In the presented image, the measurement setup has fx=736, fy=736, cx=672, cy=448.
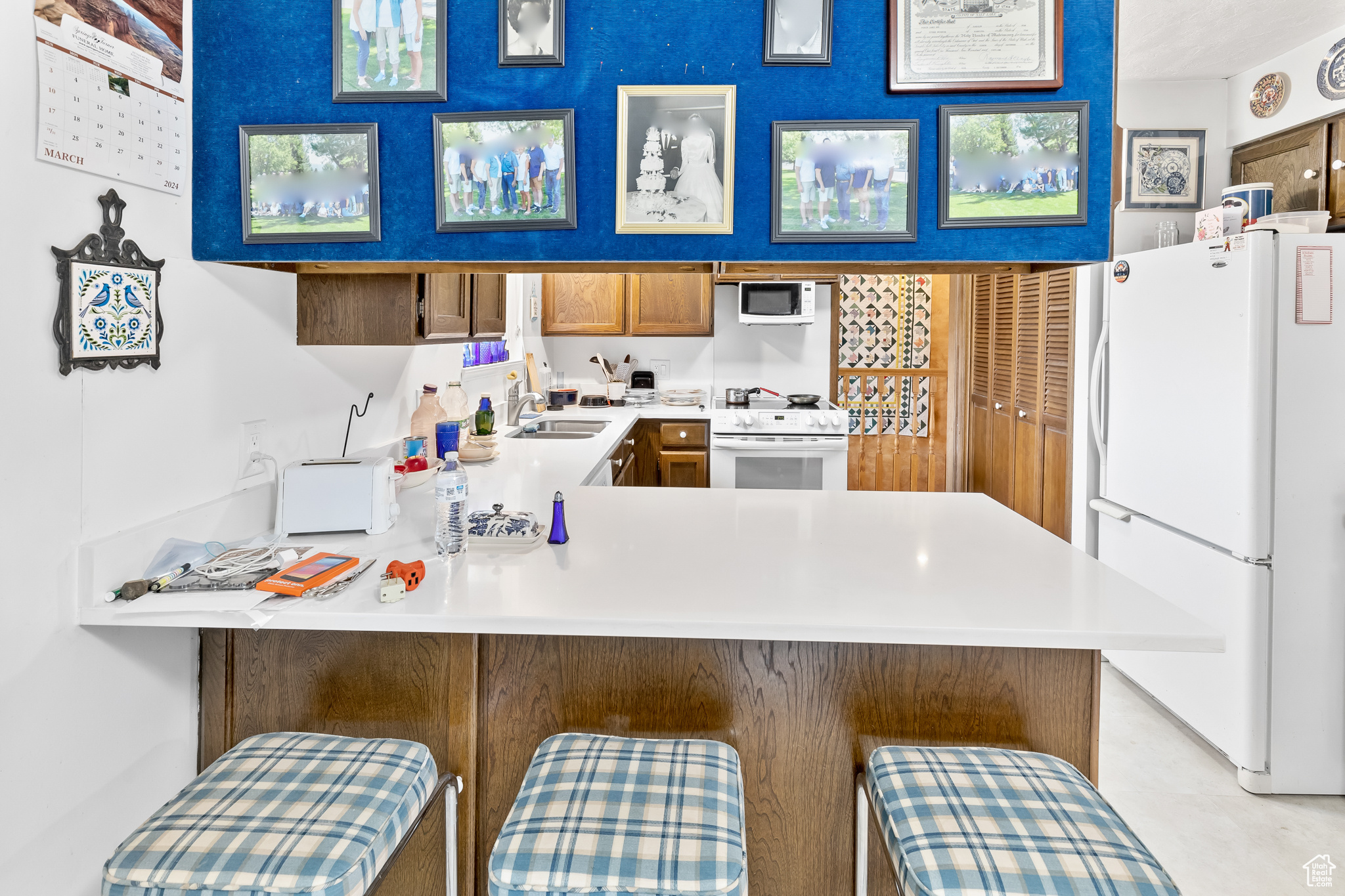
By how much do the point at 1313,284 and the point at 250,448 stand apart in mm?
3006

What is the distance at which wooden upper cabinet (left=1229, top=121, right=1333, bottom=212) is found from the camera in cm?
288

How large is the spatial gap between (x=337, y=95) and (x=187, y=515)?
3.09ft

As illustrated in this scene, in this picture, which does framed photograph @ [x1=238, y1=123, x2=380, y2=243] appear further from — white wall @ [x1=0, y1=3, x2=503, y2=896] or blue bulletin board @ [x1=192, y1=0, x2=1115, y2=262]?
white wall @ [x1=0, y1=3, x2=503, y2=896]

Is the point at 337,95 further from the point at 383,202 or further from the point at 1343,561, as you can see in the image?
the point at 1343,561

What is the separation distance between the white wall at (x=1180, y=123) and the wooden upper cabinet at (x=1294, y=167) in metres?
0.12

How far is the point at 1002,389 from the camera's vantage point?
452 cm

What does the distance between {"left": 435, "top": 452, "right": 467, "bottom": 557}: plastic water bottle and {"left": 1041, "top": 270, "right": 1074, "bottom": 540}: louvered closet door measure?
3.11 m

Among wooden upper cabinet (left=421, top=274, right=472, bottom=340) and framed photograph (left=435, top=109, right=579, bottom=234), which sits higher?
framed photograph (left=435, top=109, right=579, bottom=234)

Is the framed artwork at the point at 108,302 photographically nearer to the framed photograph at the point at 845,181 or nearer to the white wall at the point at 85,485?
the white wall at the point at 85,485

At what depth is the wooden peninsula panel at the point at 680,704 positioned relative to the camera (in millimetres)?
1450

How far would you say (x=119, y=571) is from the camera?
1.32 metres

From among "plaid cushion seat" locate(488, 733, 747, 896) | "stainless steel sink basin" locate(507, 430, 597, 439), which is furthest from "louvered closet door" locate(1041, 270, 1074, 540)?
"plaid cushion seat" locate(488, 733, 747, 896)

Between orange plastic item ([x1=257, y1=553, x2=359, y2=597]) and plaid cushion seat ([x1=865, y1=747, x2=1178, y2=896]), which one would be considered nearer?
plaid cushion seat ([x1=865, y1=747, x2=1178, y2=896])

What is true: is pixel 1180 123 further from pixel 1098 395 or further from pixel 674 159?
pixel 674 159
